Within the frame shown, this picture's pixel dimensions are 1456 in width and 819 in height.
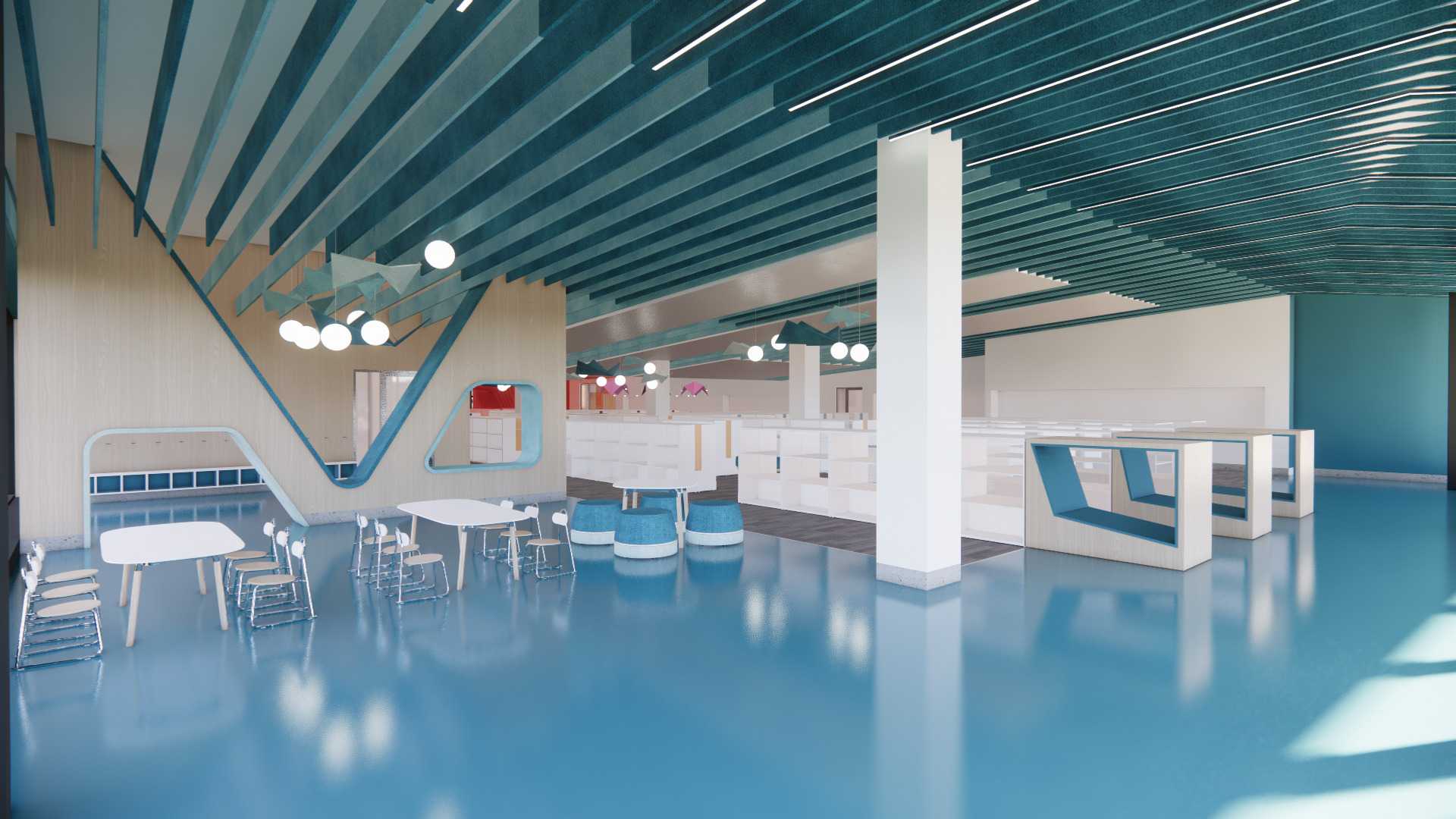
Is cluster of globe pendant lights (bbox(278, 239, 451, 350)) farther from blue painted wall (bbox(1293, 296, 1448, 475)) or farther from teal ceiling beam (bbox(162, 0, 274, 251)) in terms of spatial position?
blue painted wall (bbox(1293, 296, 1448, 475))

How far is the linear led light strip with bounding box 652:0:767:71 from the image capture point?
3.46 meters

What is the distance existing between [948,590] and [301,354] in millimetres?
10619

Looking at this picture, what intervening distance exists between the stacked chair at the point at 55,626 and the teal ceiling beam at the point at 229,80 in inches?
109

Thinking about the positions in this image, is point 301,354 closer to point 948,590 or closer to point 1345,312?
point 948,590

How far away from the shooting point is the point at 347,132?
561cm

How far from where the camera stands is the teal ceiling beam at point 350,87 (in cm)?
365

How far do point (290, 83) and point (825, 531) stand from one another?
19.4 feet

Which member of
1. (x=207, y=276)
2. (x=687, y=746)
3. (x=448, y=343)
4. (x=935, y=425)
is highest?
(x=207, y=276)

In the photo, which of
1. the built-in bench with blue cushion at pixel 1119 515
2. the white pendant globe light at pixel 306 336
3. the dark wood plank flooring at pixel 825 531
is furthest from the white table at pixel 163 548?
the built-in bench with blue cushion at pixel 1119 515

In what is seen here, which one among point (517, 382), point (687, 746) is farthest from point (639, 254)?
point (687, 746)

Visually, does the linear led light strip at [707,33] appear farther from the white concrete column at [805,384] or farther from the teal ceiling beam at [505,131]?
the white concrete column at [805,384]

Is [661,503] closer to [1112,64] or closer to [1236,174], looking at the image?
[1112,64]

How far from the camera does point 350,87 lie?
430 cm

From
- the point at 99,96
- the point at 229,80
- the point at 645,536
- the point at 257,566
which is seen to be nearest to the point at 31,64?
the point at 99,96
